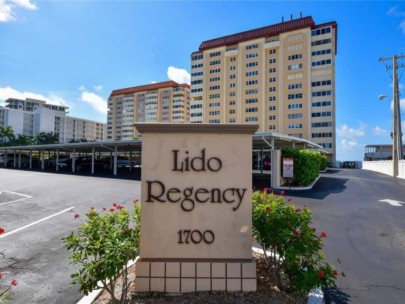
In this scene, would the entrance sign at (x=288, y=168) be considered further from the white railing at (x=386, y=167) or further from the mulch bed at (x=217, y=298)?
the white railing at (x=386, y=167)

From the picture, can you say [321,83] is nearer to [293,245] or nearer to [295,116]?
[295,116]

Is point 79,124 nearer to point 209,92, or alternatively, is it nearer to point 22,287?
point 209,92

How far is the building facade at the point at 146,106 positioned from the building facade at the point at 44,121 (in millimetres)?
28136

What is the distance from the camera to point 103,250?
315cm

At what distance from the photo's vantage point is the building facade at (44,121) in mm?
122125

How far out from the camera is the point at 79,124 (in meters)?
146

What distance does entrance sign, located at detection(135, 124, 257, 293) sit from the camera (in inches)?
145

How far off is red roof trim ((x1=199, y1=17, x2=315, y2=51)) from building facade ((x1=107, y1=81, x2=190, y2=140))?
3092cm

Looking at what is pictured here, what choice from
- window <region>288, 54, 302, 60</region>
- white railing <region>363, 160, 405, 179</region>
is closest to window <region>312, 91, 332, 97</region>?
window <region>288, 54, 302, 60</region>

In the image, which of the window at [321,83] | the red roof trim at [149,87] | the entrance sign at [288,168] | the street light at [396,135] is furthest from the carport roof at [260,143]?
the red roof trim at [149,87]

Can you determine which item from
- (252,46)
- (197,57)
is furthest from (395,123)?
(197,57)

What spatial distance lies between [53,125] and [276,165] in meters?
144

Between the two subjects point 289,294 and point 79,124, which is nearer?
point 289,294

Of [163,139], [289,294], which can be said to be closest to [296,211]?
[289,294]
